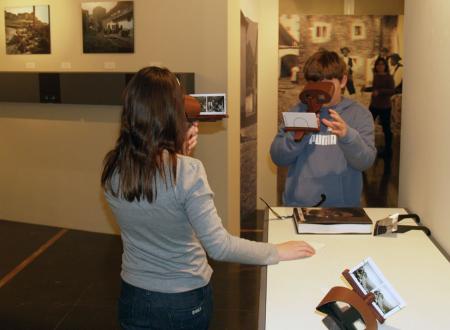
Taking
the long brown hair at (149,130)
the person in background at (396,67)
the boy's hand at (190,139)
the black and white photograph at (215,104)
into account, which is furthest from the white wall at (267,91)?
the long brown hair at (149,130)

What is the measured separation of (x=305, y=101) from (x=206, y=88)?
6.73 feet

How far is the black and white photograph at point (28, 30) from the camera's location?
5.21 meters

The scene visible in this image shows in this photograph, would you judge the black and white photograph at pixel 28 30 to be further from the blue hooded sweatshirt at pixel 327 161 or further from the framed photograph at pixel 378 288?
the framed photograph at pixel 378 288

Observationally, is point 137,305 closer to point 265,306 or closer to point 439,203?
point 265,306

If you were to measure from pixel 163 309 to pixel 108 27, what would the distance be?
3604 millimetres

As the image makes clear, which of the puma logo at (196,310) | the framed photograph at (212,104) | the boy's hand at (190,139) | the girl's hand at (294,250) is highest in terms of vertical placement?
the framed photograph at (212,104)

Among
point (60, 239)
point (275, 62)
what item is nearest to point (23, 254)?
point (60, 239)

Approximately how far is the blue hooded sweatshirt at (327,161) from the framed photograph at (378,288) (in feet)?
3.97

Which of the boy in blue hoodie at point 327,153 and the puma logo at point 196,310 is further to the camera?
the boy in blue hoodie at point 327,153

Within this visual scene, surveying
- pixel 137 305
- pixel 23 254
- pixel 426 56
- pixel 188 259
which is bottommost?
pixel 23 254

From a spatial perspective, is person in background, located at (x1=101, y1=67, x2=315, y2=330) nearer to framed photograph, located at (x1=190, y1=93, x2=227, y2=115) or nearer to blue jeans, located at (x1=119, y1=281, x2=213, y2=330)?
blue jeans, located at (x1=119, y1=281, x2=213, y2=330)

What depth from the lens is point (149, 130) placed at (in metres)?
1.63

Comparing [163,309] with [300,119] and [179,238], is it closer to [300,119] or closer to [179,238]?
[179,238]

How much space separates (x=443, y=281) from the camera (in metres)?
1.77
